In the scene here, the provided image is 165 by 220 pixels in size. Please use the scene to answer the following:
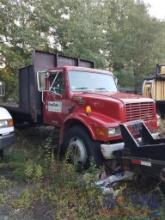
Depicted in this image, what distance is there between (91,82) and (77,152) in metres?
1.98

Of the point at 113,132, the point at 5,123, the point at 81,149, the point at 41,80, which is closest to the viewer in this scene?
the point at 113,132

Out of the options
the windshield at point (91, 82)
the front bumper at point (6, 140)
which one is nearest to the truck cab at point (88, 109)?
the windshield at point (91, 82)

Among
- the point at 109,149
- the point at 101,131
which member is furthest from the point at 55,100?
the point at 109,149

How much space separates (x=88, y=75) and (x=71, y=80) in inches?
23.4

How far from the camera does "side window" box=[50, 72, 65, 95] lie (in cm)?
800

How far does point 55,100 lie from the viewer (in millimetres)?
8141

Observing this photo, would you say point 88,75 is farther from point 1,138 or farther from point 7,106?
point 7,106

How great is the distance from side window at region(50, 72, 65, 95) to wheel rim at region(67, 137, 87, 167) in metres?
1.36

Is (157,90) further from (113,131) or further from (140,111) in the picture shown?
(113,131)

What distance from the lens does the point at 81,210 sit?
4.70m

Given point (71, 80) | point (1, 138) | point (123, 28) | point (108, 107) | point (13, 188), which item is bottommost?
point (13, 188)

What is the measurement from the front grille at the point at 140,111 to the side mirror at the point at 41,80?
240 centimetres

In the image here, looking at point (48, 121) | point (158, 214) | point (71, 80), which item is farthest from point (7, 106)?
point (158, 214)

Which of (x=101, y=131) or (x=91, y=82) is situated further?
(x=91, y=82)
